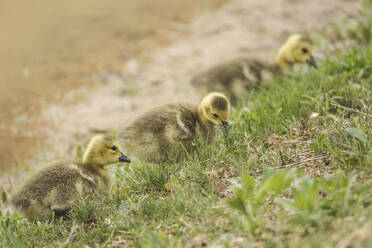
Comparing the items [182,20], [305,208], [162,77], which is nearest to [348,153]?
[305,208]

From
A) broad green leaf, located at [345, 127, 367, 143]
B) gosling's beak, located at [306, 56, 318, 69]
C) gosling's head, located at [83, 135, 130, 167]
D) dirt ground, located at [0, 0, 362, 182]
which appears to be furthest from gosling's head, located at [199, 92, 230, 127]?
gosling's beak, located at [306, 56, 318, 69]

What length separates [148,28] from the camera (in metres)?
8.35

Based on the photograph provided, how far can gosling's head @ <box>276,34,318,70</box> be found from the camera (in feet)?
17.9

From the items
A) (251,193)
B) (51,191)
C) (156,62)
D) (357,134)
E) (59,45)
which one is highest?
(59,45)

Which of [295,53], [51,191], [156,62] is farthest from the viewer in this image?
[156,62]

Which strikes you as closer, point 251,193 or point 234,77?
point 251,193

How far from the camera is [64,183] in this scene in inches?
130

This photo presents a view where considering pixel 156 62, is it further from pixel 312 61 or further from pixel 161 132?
pixel 161 132

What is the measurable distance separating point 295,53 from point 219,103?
251cm

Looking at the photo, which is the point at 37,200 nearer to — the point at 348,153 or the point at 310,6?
the point at 348,153

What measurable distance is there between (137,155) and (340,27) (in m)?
4.31

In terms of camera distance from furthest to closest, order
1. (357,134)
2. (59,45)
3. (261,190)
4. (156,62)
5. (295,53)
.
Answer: (59,45) < (156,62) < (295,53) < (357,134) < (261,190)

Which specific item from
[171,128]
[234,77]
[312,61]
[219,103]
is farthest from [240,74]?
[171,128]

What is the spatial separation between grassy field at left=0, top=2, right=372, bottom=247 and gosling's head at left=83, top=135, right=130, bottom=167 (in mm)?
176
